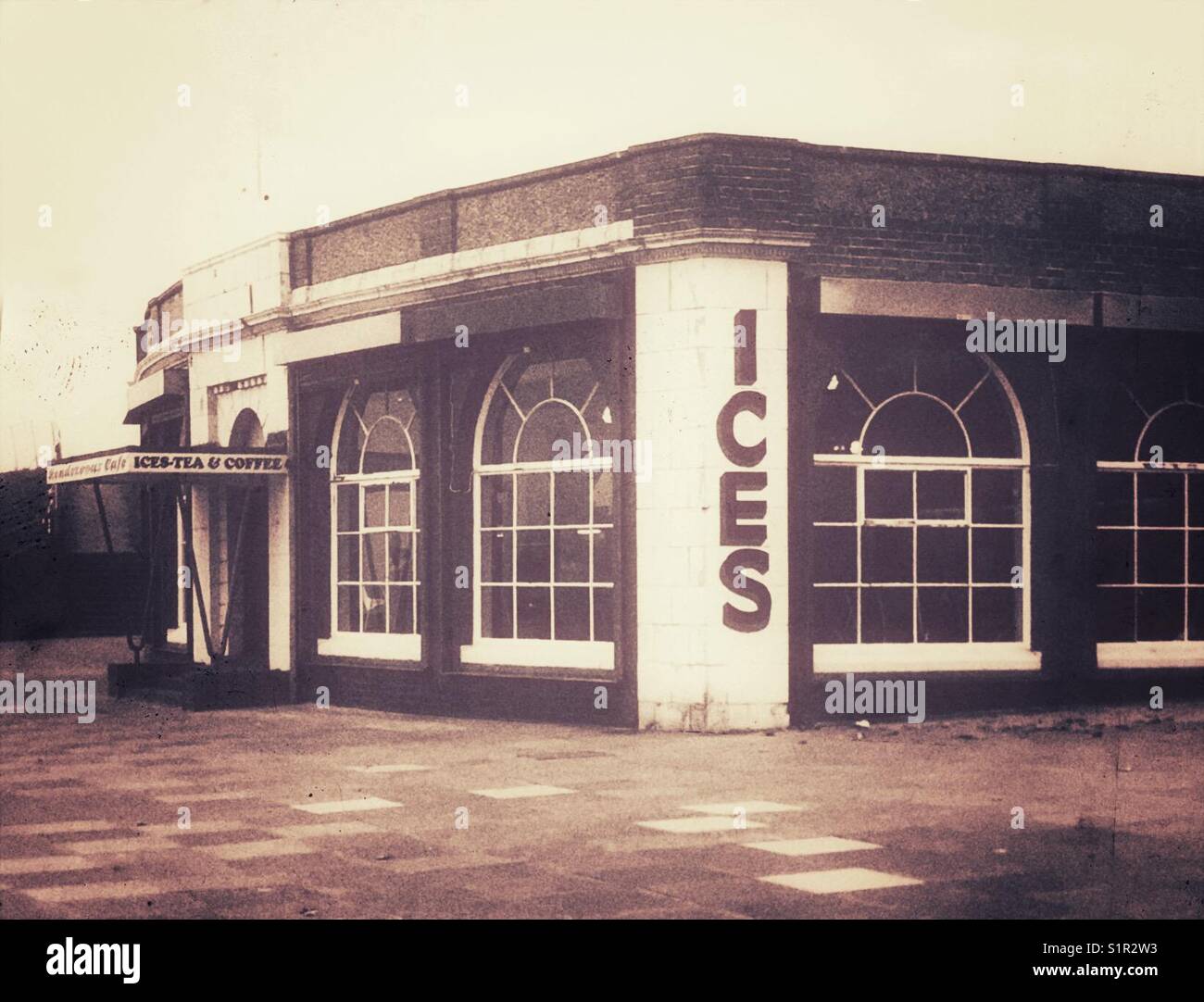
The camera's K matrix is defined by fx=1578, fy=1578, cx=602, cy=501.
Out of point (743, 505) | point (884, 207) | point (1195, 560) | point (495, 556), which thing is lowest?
point (1195, 560)

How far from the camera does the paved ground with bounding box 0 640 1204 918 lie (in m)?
6.50

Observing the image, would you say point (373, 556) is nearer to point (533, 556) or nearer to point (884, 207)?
point (533, 556)

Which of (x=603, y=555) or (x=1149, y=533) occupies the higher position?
(x=1149, y=533)

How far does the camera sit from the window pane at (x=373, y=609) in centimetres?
1733

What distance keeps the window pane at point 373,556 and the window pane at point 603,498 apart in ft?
11.4

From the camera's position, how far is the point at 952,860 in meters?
7.27

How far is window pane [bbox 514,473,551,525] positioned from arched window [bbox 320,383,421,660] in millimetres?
1678

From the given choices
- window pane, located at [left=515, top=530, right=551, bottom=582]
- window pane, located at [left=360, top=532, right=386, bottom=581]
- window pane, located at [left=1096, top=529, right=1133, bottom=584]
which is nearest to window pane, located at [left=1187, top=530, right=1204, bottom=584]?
window pane, located at [left=1096, top=529, right=1133, bottom=584]

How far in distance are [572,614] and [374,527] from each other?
342 centimetres

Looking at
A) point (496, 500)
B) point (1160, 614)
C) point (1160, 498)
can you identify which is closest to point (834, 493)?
point (496, 500)

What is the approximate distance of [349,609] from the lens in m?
17.9
